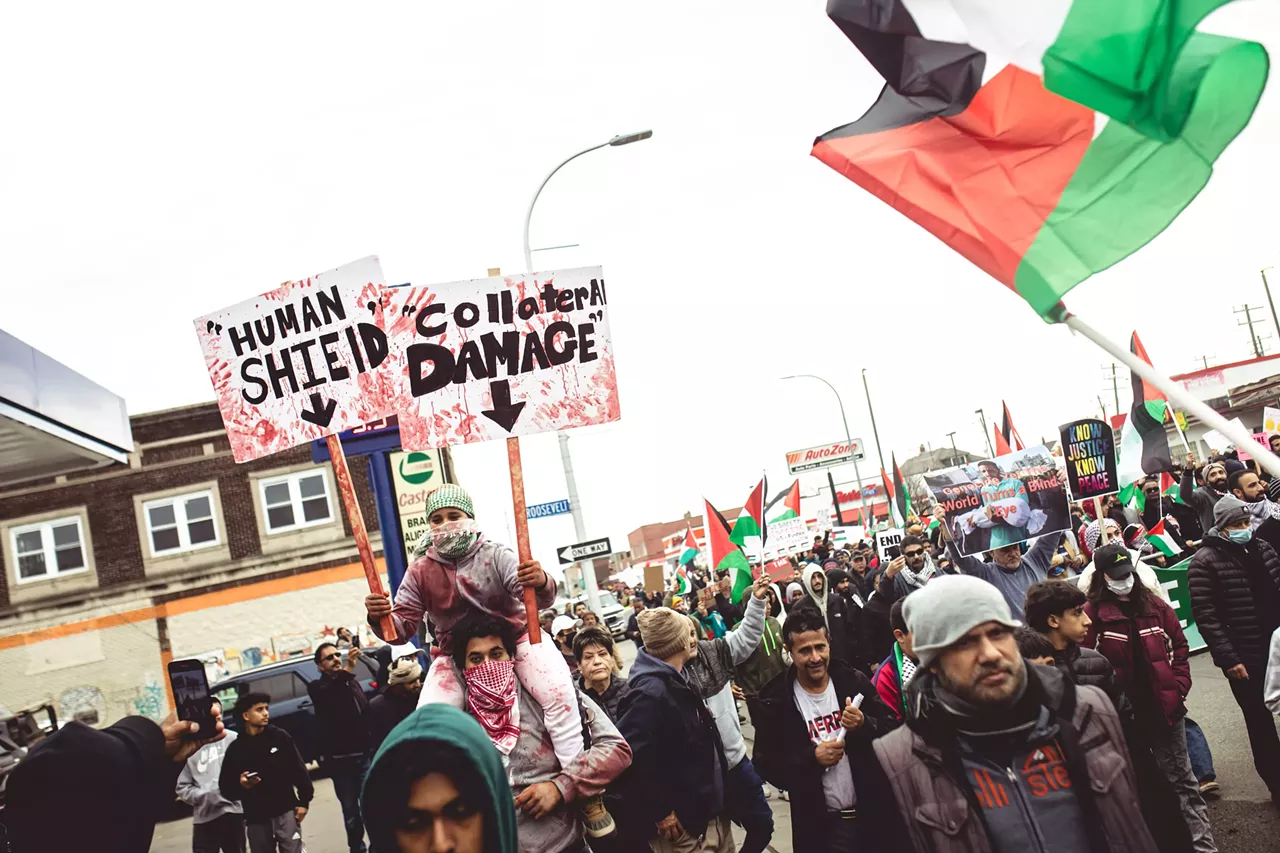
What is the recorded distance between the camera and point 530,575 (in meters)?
4.66

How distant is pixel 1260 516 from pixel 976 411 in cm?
6792

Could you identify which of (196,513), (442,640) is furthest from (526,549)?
(196,513)

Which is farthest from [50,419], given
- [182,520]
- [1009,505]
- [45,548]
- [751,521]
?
[45,548]

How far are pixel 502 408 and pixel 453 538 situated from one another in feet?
3.40

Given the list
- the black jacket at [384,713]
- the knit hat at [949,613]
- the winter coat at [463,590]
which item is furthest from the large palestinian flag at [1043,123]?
the black jacket at [384,713]

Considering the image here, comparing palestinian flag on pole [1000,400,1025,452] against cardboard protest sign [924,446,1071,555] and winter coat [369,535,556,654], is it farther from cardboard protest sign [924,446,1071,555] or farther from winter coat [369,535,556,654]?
winter coat [369,535,556,654]

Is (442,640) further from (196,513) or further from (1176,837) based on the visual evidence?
(196,513)

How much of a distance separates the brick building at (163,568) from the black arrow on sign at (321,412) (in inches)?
1096

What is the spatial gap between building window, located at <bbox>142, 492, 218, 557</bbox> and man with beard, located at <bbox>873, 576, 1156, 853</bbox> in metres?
33.3

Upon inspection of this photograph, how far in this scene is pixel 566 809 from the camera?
434 centimetres

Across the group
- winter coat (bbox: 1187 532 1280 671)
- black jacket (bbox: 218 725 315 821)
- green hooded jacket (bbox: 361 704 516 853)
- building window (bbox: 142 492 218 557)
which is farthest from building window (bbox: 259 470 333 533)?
green hooded jacket (bbox: 361 704 516 853)

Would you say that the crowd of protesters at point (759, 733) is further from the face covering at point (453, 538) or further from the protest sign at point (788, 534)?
the protest sign at point (788, 534)

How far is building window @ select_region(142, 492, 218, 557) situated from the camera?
33.3m

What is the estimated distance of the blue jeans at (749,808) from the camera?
5.84m
